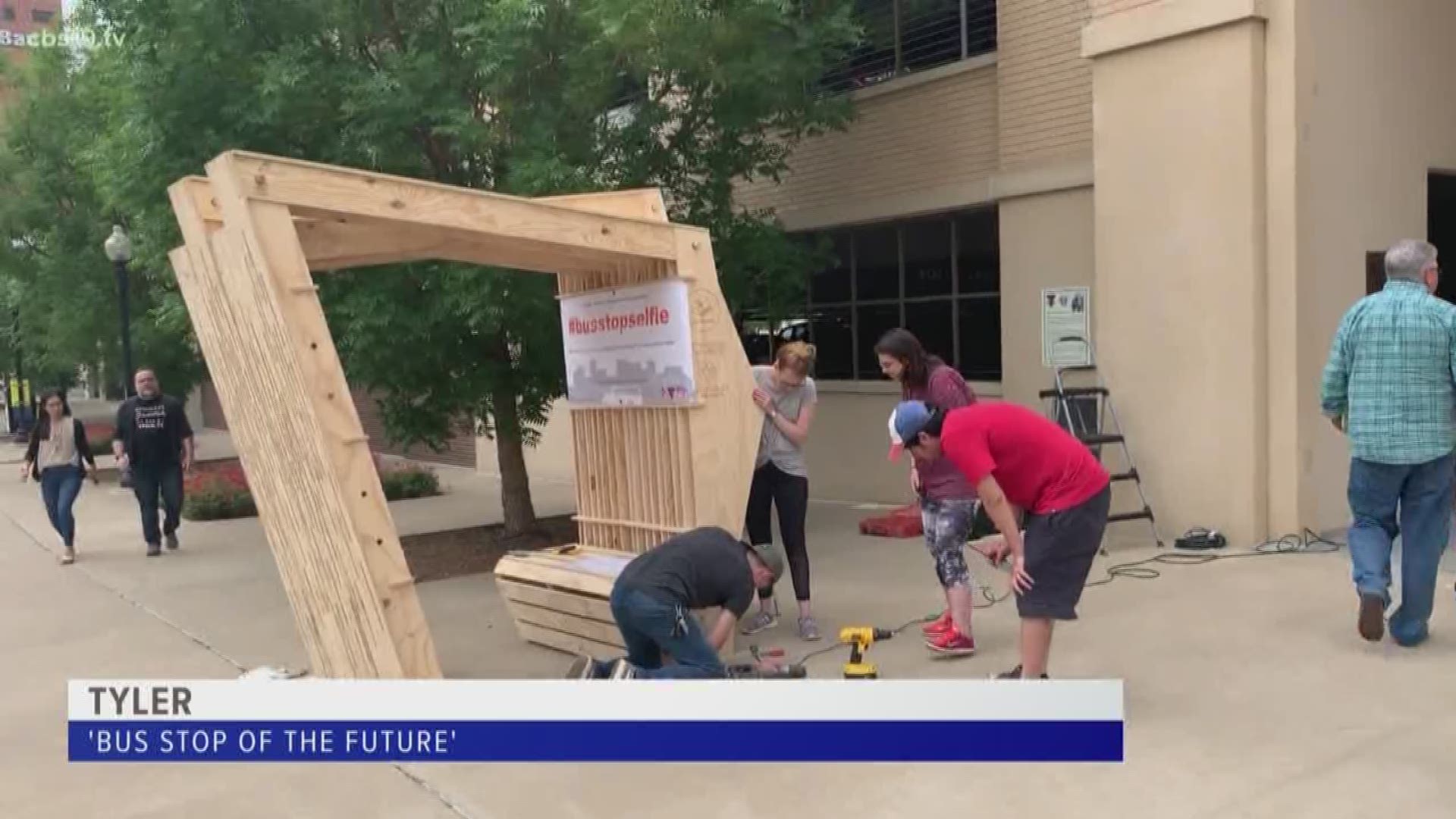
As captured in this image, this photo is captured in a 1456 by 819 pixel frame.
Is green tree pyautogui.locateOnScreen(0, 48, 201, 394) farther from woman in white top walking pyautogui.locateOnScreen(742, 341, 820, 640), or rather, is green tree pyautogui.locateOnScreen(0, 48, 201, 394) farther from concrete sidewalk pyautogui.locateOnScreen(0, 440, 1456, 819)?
woman in white top walking pyautogui.locateOnScreen(742, 341, 820, 640)

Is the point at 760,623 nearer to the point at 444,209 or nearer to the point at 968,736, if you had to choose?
the point at 444,209

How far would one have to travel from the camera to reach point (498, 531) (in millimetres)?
11250

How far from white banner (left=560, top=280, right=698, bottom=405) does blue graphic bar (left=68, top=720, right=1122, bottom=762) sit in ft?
10.1

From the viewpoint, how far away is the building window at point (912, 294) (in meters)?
11.0

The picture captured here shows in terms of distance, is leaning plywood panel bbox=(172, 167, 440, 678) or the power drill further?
the power drill

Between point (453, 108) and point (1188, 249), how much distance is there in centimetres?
534

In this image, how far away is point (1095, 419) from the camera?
30.0 feet

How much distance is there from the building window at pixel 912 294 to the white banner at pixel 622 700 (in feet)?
26.3

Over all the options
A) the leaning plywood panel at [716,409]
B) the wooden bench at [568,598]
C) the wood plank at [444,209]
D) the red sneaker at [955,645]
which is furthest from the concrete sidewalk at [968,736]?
the wood plank at [444,209]

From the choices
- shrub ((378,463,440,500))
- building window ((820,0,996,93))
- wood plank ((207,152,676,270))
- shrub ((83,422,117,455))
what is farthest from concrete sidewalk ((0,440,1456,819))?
shrub ((83,422,117,455))

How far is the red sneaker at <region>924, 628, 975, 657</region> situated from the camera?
587cm

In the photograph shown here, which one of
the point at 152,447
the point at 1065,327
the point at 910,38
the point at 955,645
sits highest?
the point at 910,38

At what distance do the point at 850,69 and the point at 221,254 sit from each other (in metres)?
8.21

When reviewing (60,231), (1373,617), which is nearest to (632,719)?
(1373,617)
